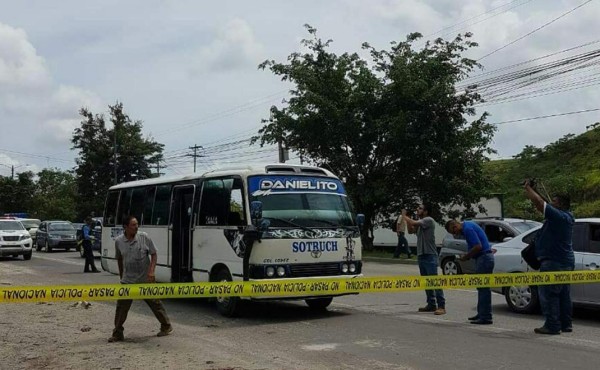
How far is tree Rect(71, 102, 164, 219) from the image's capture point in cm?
5628

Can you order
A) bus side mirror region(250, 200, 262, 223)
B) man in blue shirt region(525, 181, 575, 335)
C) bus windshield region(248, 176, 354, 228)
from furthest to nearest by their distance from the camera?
bus windshield region(248, 176, 354, 228) → bus side mirror region(250, 200, 262, 223) → man in blue shirt region(525, 181, 575, 335)

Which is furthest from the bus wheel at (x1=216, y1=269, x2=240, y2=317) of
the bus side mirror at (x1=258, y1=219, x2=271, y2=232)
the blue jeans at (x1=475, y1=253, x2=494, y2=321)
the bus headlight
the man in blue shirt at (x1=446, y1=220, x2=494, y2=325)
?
the blue jeans at (x1=475, y1=253, x2=494, y2=321)

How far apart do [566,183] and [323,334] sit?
91.4 feet

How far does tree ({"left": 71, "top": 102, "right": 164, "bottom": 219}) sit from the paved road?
1799 inches

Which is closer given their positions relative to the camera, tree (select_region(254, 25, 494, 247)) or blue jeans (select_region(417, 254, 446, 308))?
blue jeans (select_region(417, 254, 446, 308))

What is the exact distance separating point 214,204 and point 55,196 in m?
74.9

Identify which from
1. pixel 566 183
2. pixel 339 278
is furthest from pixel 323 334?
pixel 566 183

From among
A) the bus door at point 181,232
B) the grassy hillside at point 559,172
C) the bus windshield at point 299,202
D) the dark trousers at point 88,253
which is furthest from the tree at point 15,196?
the bus windshield at point 299,202

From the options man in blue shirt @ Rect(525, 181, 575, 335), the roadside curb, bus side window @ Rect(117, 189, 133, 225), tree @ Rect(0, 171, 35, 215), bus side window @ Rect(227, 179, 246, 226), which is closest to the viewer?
man in blue shirt @ Rect(525, 181, 575, 335)

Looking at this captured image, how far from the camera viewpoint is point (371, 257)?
25.6 meters

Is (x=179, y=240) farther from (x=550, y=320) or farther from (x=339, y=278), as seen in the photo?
(x=550, y=320)

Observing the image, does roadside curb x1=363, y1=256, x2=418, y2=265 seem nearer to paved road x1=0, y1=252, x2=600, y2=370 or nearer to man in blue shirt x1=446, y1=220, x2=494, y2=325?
paved road x1=0, y1=252, x2=600, y2=370

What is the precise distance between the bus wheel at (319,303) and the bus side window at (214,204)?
208cm

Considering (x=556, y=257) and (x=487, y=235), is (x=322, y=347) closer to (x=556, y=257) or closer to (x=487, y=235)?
(x=556, y=257)
